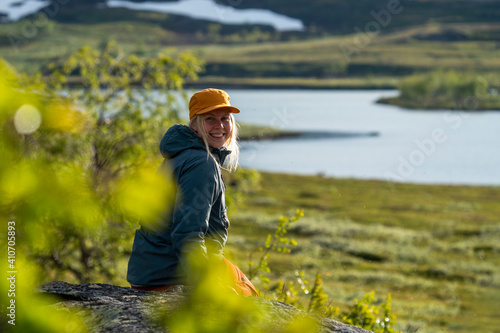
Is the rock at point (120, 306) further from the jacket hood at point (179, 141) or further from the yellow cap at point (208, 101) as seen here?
the yellow cap at point (208, 101)

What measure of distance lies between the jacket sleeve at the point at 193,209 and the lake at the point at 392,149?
73.8 metres

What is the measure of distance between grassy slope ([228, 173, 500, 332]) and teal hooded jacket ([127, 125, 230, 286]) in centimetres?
709

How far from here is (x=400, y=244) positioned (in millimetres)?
49406

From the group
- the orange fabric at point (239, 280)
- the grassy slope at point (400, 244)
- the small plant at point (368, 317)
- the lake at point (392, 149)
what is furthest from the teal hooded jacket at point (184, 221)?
the lake at point (392, 149)

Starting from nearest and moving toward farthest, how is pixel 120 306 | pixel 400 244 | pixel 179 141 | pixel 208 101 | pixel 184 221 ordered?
pixel 120 306 < pixel 184 221 < pixel 179 141 < pixel 208 101 < pixel 400 244

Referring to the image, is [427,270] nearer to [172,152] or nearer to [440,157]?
[172,152]

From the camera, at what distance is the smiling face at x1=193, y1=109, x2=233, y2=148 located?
4.59 metres

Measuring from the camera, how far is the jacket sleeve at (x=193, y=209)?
3.84 m

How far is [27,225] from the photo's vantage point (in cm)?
172

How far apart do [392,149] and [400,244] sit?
8015 centimetres

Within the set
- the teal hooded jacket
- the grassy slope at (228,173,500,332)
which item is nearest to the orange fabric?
the teal hooded jacket

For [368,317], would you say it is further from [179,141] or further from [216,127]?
[179,141]

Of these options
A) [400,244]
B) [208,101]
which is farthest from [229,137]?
[400,244]
